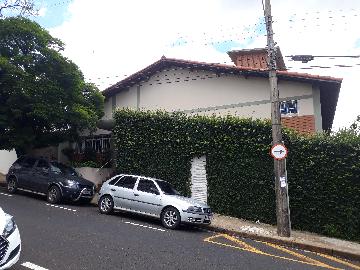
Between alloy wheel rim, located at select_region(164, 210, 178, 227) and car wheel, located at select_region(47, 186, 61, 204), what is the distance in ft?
17.2

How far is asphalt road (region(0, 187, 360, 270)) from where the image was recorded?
755cm

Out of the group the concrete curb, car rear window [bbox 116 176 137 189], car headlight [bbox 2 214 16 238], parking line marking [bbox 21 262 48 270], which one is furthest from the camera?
car rear window [bbox 116 176 137 189]

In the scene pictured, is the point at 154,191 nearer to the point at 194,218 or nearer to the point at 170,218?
the point at 170,218

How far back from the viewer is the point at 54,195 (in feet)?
50.3

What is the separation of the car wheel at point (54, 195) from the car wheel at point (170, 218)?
200 inches

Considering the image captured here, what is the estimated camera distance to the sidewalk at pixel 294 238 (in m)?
10.9

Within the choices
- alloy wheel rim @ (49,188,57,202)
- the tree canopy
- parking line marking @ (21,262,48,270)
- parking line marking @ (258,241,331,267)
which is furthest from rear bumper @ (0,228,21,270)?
the tree canopy

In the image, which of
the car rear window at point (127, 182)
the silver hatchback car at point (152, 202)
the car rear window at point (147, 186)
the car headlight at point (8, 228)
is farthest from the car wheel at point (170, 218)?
the car headlight at point (8, 228)

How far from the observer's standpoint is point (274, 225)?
46.0 feet

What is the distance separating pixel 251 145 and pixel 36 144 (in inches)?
423

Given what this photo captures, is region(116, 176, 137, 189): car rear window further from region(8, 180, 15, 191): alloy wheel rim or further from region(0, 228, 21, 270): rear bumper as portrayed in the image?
region(0, 228, 21, 270): rear bumper

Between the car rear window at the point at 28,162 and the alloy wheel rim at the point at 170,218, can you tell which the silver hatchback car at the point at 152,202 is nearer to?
the alloy wheel rim at the point at 170,218

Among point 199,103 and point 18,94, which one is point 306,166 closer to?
point 199,103

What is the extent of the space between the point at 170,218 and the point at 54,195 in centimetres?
571
